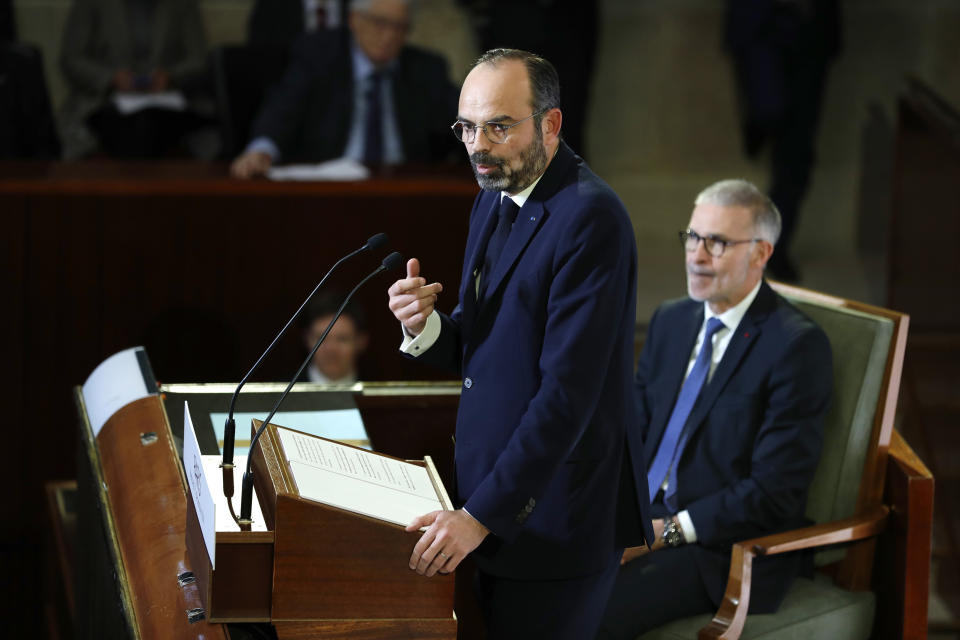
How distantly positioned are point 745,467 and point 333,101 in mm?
2451

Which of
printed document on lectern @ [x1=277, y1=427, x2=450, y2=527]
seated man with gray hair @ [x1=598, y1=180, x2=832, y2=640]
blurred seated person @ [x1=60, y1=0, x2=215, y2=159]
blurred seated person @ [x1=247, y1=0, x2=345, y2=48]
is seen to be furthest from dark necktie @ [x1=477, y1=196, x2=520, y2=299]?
blurred seated person @ [x1=247, y1=0, x2=345, y2=48]

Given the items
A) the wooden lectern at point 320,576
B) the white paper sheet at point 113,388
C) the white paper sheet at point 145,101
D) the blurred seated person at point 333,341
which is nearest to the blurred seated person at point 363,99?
the white paper sheet at point 145,101

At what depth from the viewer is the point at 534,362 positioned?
75.1 inches

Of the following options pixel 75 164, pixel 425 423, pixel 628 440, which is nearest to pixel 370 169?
pixel 75 164

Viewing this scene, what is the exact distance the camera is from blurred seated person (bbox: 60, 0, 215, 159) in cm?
529

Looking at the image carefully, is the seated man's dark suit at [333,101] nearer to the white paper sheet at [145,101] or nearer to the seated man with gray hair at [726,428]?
the white paper sheet at [145,101]

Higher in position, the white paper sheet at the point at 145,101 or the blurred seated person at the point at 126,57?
the blurred seated person at the point at 126,57

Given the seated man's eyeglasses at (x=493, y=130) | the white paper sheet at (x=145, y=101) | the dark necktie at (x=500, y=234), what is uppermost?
the seated man's eyeglasses at (x=493, y=130)

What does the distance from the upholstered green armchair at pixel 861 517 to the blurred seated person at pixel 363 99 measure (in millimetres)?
2162

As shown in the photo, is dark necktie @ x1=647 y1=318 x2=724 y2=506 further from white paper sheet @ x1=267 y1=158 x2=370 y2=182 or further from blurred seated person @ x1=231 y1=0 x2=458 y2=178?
blurred seated person @ x1=231 y1=0 x2=458 y2=178

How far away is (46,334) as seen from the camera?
373 centimetres

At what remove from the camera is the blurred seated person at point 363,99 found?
178 inches

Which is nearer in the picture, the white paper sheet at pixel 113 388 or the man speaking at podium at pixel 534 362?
the man speaking at podium at pixel 534 362

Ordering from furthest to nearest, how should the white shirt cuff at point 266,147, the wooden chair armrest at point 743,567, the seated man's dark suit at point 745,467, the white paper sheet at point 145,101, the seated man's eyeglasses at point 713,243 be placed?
the white paper sheet at point 145,101
the white shirt cuff at point 266,147
the seated man's eyeglasses at point 713,243
the seated man's dark suit at point 745,467
the wooden chair armrest at point 743,567
